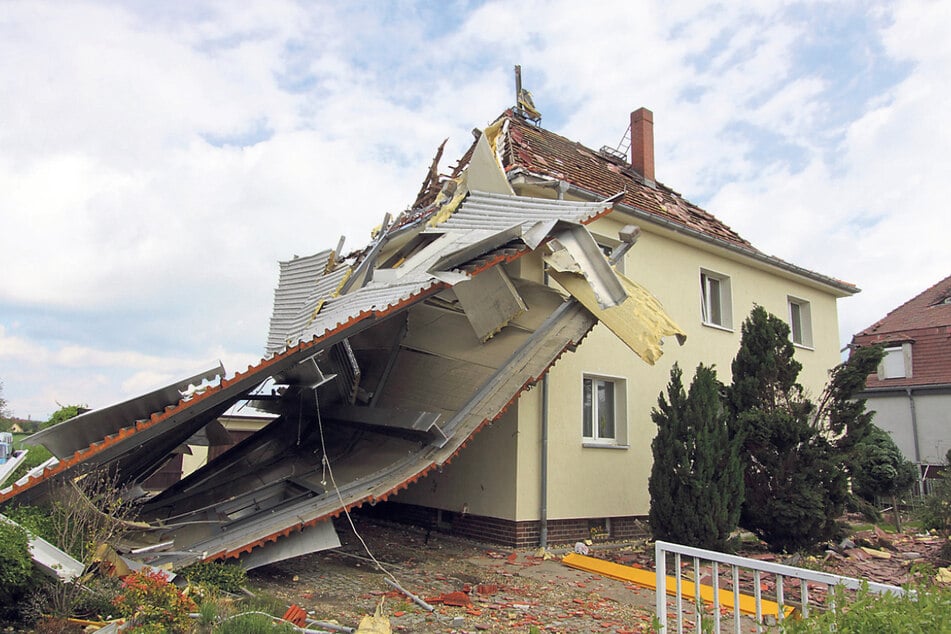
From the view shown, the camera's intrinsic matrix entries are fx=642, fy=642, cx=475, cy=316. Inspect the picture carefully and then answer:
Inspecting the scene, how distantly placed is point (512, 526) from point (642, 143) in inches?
402

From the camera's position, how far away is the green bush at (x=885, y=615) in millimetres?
2689

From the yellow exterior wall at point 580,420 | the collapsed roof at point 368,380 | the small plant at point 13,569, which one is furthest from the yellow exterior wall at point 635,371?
the small plant at point 13,569

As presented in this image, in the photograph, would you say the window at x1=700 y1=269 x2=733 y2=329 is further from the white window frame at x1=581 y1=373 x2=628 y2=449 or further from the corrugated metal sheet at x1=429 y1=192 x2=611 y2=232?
the corrugated metal sheet at x1=429 y1=192 x2=611 y2=232

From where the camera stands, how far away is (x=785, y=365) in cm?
982

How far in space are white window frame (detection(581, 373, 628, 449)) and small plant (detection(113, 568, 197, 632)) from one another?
6.88m

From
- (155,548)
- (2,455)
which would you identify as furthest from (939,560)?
(2,455)

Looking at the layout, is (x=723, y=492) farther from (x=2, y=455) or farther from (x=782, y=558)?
(x=2, y=455)

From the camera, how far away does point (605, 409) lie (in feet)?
35.8

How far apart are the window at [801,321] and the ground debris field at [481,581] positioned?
6.01m

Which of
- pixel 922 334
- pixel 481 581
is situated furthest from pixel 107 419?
pixel 922 334

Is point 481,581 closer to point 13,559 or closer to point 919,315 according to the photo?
point 13,559

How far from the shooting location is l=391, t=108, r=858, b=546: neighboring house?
30.9 feet

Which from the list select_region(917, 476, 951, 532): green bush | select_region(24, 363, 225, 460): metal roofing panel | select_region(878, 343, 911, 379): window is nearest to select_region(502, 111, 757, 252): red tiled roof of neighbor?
select_region(917, 476, 951, 532): green bush

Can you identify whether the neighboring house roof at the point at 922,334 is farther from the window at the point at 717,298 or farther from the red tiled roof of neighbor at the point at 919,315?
the window at the point at 717,298
